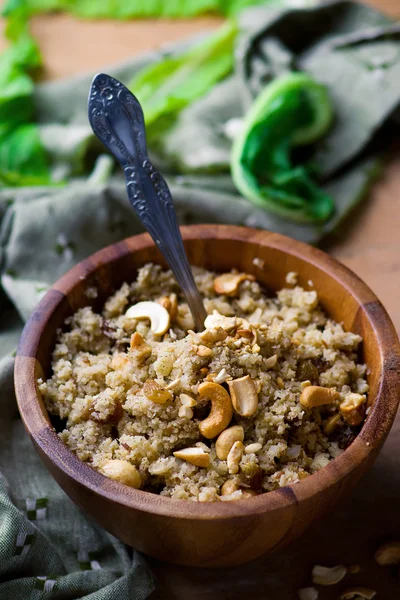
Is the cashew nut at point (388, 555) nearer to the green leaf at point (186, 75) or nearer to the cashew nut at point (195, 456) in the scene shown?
the cashew nut at point (195, 456)

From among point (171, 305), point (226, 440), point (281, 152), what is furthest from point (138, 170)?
point (281, 152)

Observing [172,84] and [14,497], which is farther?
[172,84]

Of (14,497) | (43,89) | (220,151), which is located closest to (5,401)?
(14,497)

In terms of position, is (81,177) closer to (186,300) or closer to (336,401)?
(186,300)

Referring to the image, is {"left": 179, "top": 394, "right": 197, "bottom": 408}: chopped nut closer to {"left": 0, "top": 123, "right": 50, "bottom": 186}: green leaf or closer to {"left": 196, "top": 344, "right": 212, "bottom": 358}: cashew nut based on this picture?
{"left": 196, "top": 344, "right": 212, "bottom": 358}: cashew nut

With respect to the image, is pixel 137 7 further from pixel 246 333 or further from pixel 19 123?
pixel 246 333

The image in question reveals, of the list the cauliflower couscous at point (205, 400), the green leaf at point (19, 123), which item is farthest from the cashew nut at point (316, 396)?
the green leaf at point (19, 123)
